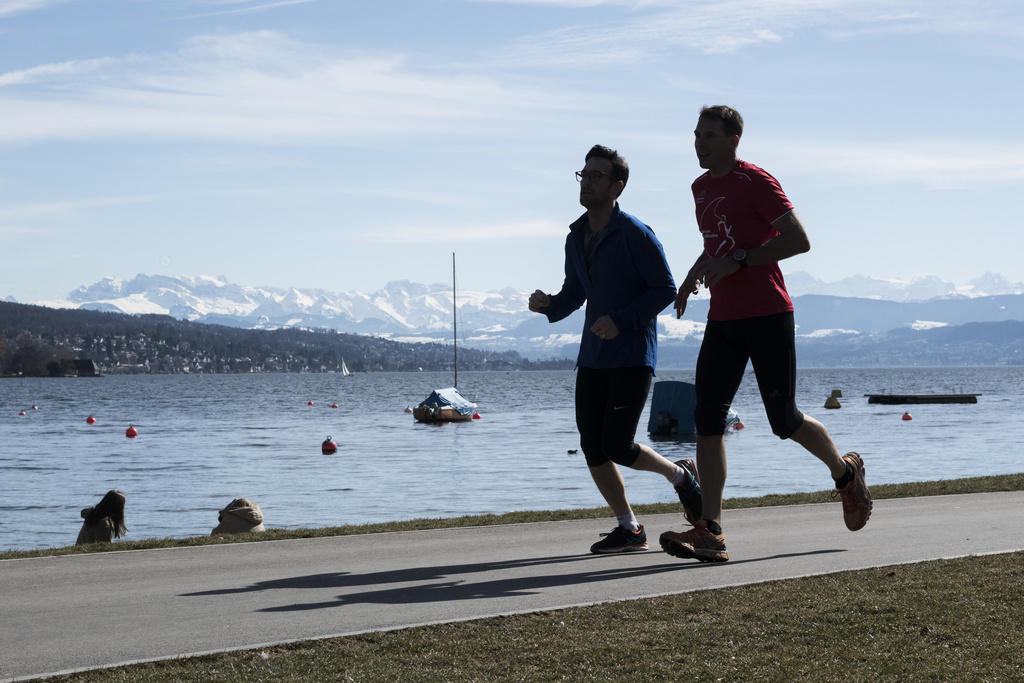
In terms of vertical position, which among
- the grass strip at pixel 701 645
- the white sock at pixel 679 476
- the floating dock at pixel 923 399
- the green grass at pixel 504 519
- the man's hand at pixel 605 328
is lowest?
the floating dock at pixel 923 399

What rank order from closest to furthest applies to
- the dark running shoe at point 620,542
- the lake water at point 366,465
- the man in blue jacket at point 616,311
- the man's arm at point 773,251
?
the man's arm at point 773,251
the man in blue jacket at point 616,311
the dark running shoe at point 620,542
the lake water at point 366,465

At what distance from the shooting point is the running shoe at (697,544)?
21.0 feet

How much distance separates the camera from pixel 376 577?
641 centimetres

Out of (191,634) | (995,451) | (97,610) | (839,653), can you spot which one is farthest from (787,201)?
(995,451)

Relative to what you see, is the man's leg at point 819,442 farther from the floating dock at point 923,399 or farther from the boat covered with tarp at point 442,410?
the floating dock at point 923,399

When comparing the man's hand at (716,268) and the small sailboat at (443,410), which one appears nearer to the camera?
the man's hand at (716,268)

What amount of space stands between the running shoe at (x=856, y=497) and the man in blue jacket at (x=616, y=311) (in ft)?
2.87

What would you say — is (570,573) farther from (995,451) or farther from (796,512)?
(995,451)

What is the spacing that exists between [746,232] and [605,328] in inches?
36.4

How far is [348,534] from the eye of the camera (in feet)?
27.7

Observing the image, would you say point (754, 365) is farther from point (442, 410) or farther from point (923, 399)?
point (923, 399)

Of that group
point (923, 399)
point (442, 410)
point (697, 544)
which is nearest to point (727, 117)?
point (697, 544)

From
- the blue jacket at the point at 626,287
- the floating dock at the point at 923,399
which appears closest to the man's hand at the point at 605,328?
the blue jacket at the point at 626,287

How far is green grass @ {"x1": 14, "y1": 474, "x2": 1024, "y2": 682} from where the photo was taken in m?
4.09
